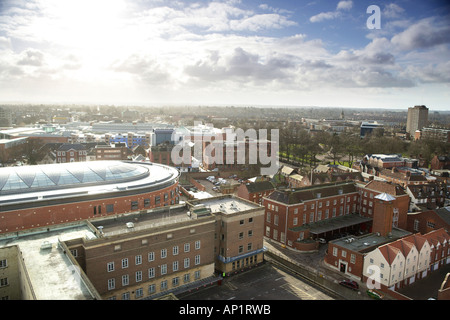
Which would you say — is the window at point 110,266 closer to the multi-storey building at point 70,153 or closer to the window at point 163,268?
the window at point 163,268

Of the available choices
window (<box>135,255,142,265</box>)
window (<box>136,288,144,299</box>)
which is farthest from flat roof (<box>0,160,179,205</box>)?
window (<box>136,288,144,299</box>)

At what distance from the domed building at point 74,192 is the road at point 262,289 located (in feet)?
34.4

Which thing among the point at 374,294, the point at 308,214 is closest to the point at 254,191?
the point at 308,214

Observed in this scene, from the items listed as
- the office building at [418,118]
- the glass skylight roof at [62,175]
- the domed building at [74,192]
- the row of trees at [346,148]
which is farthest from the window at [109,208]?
the office building at [418,118]

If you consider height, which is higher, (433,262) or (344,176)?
(344,176)

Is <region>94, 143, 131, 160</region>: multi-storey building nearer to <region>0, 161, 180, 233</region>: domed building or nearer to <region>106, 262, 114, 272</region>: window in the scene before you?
<region>0, 161, 180, 233</region>: domed building

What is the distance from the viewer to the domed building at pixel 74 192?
2341cm

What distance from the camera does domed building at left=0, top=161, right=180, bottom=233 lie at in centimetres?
2341

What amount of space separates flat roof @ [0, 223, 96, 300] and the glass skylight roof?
816 cm
